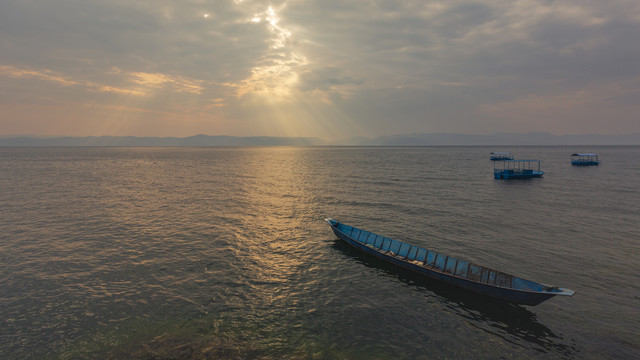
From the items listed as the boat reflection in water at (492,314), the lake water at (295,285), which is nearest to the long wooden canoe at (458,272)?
the boat reflection in water at (492,314)

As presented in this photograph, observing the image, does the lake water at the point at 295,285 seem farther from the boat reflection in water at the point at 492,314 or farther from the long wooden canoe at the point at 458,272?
A: the long wooden canoe at the point at 458,272

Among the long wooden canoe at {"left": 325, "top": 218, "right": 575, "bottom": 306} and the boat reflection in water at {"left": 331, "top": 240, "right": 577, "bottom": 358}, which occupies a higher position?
the long wooden canoe at {"left": 325, "top": 218, "right": 575, "bottom": 306}

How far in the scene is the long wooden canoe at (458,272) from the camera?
1887 cm

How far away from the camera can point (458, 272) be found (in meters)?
22.9

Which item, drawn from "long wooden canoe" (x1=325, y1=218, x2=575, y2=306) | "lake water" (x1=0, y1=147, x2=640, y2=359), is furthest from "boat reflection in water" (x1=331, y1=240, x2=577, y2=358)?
"long wooden canoe" (x1=325, y1=218, x2=575, y2=306)

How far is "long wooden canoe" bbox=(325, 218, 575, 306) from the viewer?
18.9m

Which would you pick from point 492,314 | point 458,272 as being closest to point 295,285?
point 458,272

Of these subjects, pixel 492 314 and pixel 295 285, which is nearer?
pixel 492 314

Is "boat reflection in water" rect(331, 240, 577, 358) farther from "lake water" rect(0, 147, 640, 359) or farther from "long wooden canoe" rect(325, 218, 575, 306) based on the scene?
"long wooden canoe" rect(325, 218, 575, 306)

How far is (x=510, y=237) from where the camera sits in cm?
3397

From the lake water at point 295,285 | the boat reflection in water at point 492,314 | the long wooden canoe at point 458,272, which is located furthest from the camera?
the long wooden canoe at point 458,272

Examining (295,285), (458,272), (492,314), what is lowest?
(492,314)

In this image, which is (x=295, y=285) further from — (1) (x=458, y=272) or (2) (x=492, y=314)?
(2) (x=492, y=314)

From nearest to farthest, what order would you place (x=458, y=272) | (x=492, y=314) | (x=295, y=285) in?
(x=492, y=314) < (x=458, y=272) < (x=295, y=285)
